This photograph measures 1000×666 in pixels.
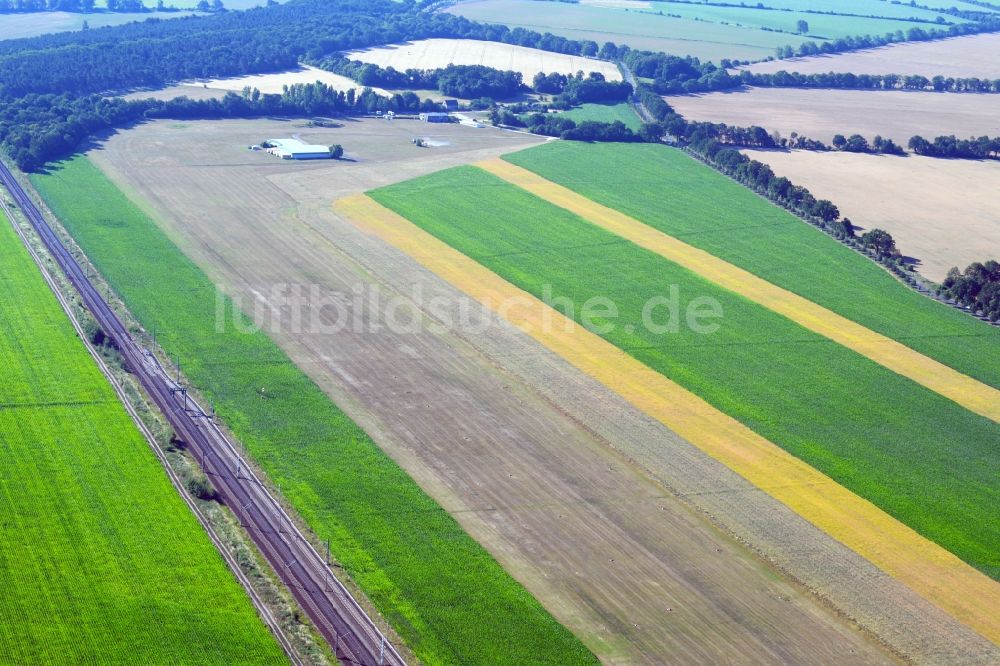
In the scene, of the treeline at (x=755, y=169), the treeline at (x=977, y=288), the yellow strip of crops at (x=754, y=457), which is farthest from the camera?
the treeline at (x=755, y=169)

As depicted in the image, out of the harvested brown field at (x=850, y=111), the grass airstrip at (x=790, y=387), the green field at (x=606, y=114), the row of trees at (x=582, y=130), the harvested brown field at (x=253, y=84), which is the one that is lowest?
the harvested brown field at (x=253, y=84)

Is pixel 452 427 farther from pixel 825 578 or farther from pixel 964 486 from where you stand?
pixel 964 486

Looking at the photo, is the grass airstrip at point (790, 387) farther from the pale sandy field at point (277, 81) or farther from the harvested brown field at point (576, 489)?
the pale sandy field at point (277, 81)

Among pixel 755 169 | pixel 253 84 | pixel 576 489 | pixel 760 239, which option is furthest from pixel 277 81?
pixel 576 489

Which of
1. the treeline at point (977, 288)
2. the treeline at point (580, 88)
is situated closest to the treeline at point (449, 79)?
the treeline at point (580, 88)

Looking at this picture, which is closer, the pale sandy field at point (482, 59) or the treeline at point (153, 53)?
the treeline at point (153, 53)

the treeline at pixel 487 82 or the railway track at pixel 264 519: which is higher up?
the treeline at pixel 487 82

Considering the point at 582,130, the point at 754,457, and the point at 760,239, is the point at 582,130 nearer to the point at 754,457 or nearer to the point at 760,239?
the point at 760,239
